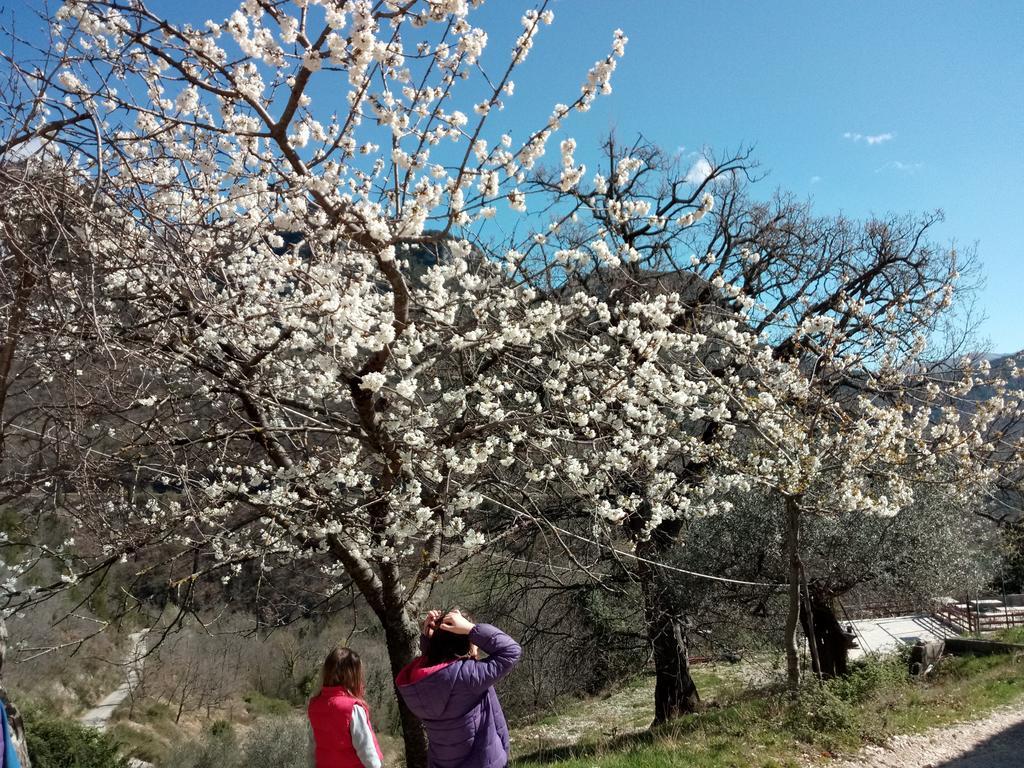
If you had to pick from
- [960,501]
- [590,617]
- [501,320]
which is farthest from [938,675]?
[501,320]

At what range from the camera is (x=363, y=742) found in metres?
2.74

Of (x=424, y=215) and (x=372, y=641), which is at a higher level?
(x=424, y=215)

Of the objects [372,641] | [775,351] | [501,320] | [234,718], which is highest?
[775,351]

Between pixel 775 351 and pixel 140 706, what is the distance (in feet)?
51.7

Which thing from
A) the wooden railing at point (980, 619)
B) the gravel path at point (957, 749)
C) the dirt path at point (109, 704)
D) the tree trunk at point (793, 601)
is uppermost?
the tree trunk at point (793, 601)

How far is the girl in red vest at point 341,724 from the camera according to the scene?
2.75 metres

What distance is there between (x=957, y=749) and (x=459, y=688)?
19.7 ft

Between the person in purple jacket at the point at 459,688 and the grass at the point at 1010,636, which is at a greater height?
the person in purple jacket at the point at 459,688

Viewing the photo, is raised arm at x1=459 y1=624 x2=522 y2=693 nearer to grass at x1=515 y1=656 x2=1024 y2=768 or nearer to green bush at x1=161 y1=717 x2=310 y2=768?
grass at x1=515 y1=656 x2=1024 y2=768

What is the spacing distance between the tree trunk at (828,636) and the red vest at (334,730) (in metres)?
8.66

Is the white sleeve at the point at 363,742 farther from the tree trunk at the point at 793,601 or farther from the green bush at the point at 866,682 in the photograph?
the green bush at the point at 866,682

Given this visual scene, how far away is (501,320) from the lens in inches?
153

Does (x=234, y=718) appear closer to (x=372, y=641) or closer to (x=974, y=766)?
(x=372, y=641)

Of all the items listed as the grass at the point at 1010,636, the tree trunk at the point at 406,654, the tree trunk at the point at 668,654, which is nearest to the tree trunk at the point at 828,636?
the tree trunk at the point at 668,654
